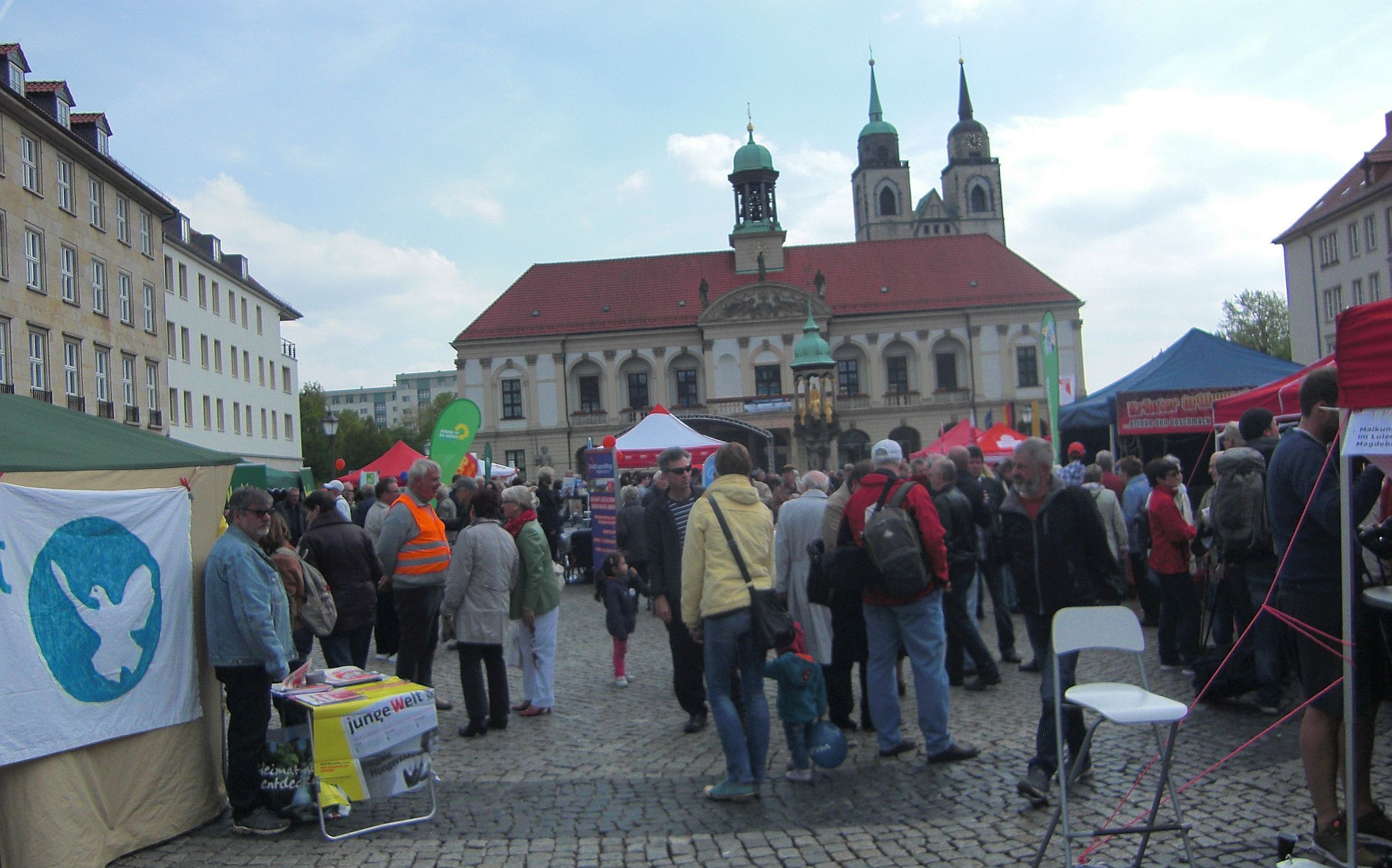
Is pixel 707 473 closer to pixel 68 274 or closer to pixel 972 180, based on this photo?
pixel 68 274

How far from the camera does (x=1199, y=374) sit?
53.7ft

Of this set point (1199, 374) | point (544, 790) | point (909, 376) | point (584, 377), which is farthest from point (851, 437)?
point (544, 790)

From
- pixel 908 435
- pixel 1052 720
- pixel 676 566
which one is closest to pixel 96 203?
pixel 676 566

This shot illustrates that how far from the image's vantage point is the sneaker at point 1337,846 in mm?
4477

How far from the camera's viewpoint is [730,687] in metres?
6.13

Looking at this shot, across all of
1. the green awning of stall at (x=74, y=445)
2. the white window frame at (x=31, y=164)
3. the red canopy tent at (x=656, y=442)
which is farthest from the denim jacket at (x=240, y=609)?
the white window frame at (x=31, y=164)

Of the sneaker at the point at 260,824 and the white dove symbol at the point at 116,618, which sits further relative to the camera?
the sneaker at the point at 260,824

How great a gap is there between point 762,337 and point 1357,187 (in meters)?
29.6

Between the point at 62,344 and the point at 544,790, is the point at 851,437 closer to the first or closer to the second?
the point at 62,344

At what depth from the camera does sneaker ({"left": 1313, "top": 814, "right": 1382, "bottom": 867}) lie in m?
4.48

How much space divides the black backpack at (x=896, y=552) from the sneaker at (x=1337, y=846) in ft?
7.55

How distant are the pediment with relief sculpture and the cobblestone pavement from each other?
54.6 metres

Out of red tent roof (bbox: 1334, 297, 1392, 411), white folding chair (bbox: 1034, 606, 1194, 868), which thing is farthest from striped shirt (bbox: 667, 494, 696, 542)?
red tent roof (bbox: 1334, 297, 1392, 411)

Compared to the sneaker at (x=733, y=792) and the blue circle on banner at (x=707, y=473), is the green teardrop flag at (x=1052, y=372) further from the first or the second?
the sneaker at (x=733, y=792)
